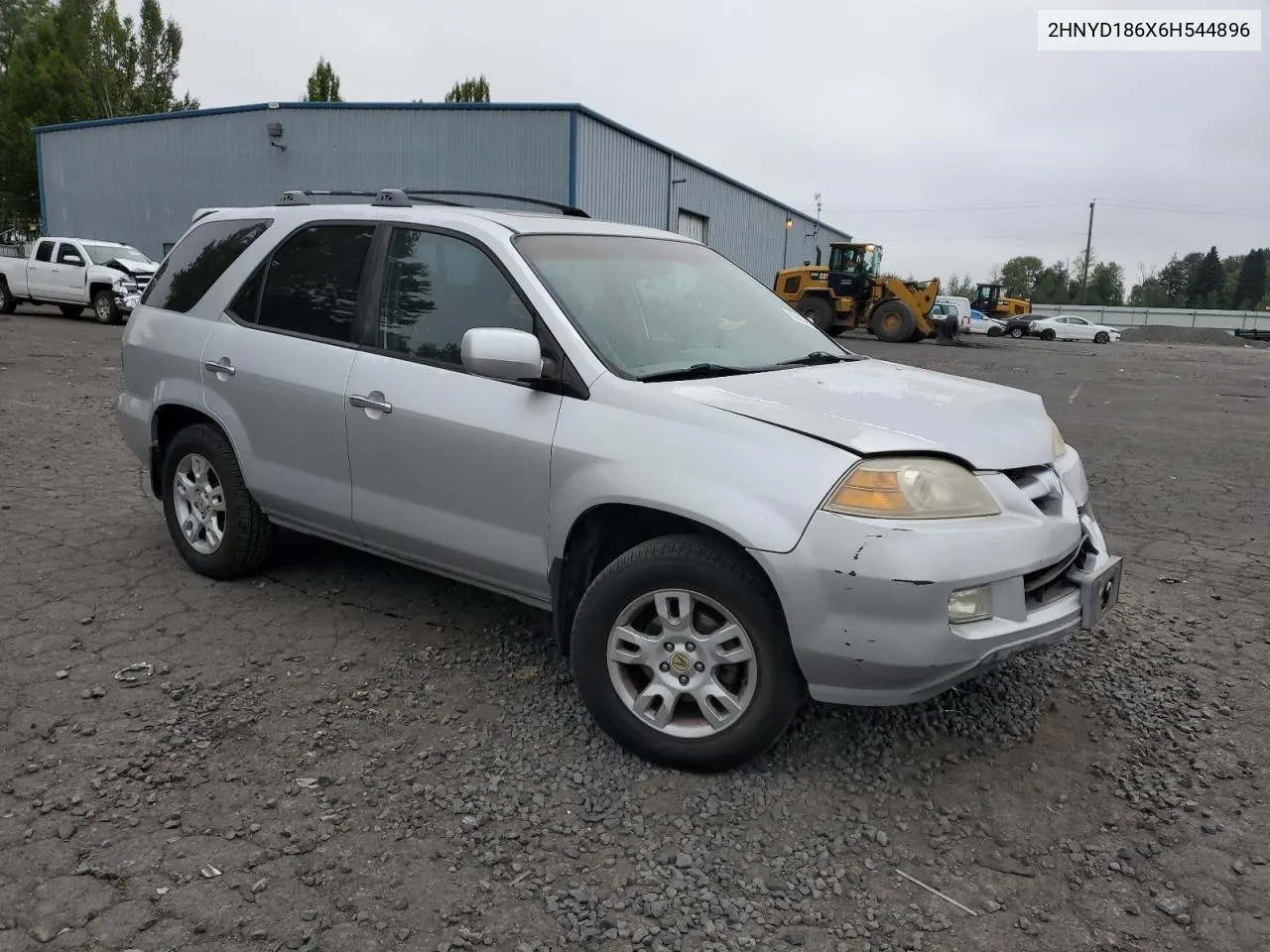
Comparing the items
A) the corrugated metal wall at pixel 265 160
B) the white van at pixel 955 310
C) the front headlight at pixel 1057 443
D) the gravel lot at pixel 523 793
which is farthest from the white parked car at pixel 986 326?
the front headlight at pixel 1057 443

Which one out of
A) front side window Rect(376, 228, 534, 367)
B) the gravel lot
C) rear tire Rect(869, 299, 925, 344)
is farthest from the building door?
the gravel lot

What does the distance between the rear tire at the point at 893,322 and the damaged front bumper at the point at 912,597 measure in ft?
84.8

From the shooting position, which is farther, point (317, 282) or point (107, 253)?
point (107, 253)

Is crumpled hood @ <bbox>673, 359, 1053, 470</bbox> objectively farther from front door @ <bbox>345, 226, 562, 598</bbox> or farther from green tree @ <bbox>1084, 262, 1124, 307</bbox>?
green tree @ <bbox>1084, 262, 1124, 307</bbox>

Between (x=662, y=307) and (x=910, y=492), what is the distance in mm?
1430

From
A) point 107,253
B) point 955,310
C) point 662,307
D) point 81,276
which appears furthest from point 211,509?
point 955,310

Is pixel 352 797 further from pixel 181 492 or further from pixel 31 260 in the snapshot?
pixel 31 260

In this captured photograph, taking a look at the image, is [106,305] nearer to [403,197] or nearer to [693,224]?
[693,224]

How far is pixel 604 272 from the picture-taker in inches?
141

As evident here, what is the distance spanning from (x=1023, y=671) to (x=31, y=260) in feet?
74.7

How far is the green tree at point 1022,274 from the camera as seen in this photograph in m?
106

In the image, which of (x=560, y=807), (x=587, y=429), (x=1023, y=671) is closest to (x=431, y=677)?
(x=560, y=807)

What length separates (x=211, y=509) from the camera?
14.2 feet

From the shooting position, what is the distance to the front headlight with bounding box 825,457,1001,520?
2.55 metres
